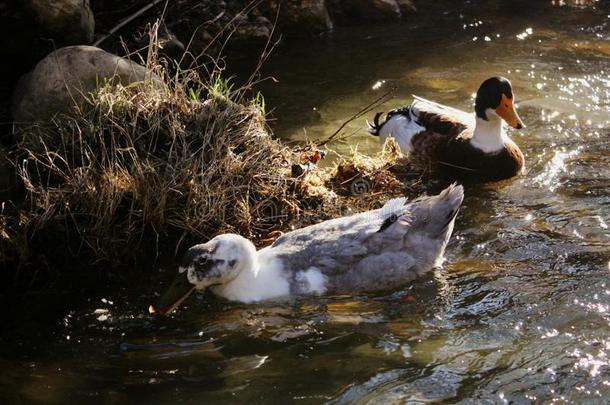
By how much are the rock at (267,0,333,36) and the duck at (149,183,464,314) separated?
523 centimetres

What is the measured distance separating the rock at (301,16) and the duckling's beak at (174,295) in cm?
576

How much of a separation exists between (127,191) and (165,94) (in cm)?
92

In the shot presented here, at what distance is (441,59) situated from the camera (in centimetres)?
953

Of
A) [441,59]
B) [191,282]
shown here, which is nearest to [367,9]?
[441,59]

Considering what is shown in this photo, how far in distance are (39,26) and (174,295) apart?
3.16 meters

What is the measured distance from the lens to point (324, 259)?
516 centimetres

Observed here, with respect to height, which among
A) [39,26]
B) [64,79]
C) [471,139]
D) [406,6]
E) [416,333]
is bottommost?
[416,333]

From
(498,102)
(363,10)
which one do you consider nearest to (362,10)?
(363,10)

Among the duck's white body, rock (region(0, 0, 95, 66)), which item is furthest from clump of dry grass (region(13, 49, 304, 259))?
rock (region(0, 0, 95, 66))

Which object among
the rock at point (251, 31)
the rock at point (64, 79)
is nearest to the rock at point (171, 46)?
the rock at point (251, 31)

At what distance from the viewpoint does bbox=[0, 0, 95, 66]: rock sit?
6.83 m

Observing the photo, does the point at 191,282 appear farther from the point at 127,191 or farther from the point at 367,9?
the point at 367,9

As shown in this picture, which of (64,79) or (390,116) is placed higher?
(64,79)

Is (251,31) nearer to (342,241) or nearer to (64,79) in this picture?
(64,79)
